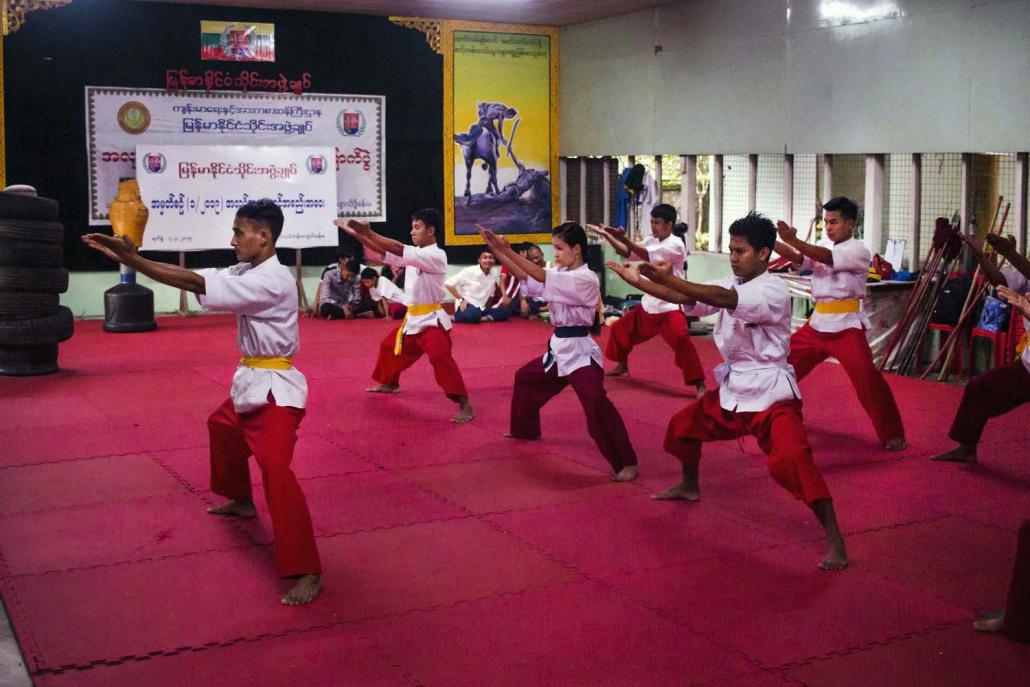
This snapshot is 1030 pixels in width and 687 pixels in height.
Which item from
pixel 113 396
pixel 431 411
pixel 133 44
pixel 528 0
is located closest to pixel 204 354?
pixel 113 396

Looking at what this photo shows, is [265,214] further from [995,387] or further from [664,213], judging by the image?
[664,213]

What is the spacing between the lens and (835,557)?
4.69 m

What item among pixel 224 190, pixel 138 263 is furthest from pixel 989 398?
pixel 224 190

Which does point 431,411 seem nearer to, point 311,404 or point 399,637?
point 311,404

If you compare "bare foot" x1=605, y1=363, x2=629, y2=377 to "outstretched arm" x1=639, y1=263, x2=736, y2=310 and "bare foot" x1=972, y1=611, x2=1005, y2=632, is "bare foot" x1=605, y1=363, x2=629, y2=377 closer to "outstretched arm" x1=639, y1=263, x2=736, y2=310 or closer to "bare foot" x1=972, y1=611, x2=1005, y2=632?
"outstretched arm" x1=639, y1=263, x2=736, y2=310

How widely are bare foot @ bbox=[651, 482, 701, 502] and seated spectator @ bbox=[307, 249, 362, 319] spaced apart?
766 cm

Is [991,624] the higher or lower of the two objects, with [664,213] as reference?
lower

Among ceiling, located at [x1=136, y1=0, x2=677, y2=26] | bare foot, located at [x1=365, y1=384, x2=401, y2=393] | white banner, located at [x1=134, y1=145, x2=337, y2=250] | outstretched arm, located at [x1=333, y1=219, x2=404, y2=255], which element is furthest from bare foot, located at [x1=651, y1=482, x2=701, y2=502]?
white banner, located at [x1=134, y1=145, x2=337, y2=250]

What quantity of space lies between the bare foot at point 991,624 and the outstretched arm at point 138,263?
3019mm

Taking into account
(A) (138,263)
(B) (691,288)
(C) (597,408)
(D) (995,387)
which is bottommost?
(C) (597,408)

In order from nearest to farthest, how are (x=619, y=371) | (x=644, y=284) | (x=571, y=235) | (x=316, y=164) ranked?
(x=644, y=284)
(x=571, y=235)
(x=619, y=371)
(x=316, y=164)

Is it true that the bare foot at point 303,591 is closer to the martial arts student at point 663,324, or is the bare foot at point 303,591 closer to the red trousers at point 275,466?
the red trousers at point 275,466

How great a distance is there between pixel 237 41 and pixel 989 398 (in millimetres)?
9608

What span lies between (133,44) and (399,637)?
33.6ft
